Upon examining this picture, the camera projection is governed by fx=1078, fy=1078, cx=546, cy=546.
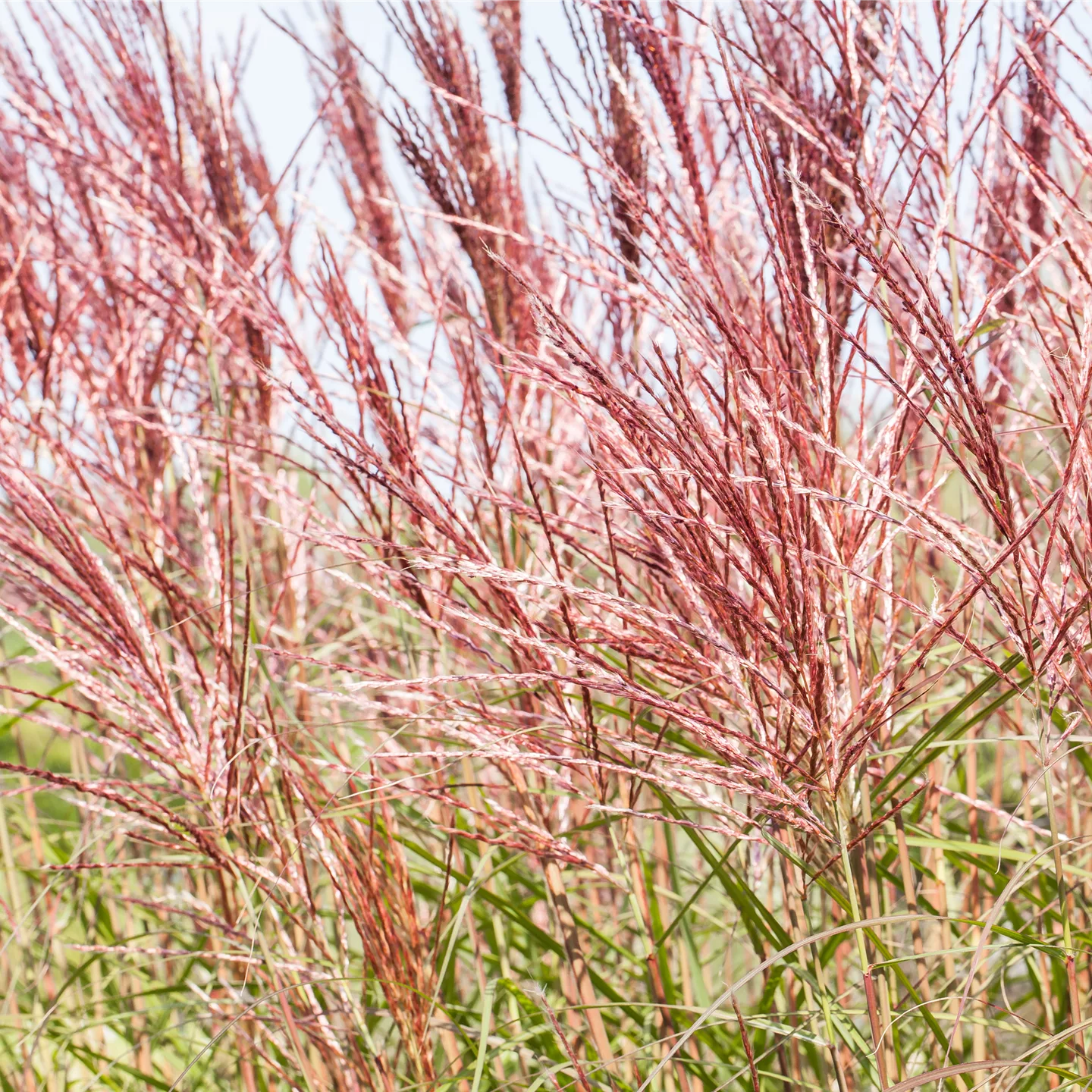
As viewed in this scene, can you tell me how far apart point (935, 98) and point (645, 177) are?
0.31 meters

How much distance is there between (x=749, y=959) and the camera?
7.03ft

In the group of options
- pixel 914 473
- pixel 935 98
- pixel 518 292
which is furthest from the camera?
pixel 914 473

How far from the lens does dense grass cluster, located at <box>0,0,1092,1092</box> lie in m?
0.74

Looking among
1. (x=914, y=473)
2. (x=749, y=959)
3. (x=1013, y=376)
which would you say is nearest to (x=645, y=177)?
(x=914, y=473)

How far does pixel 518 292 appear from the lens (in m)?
1.35

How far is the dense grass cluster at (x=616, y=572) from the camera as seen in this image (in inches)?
29.1

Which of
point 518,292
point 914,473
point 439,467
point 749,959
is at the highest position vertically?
point 518,292

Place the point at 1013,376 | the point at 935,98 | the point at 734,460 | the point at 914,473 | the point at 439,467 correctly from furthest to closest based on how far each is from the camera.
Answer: the point at 1013,376
the point at 914,473
the point at 439,467
the point at 935,98
the point at 734,460

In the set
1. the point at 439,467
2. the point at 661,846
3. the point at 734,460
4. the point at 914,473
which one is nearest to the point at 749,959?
the point at 661,846

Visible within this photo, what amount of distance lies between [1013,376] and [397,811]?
114 centimetres

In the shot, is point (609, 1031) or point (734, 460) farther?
point (609, 1031)

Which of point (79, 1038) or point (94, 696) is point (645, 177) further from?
point (79, 1038)

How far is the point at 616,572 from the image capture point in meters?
0.92

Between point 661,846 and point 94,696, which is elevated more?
point 94,696
